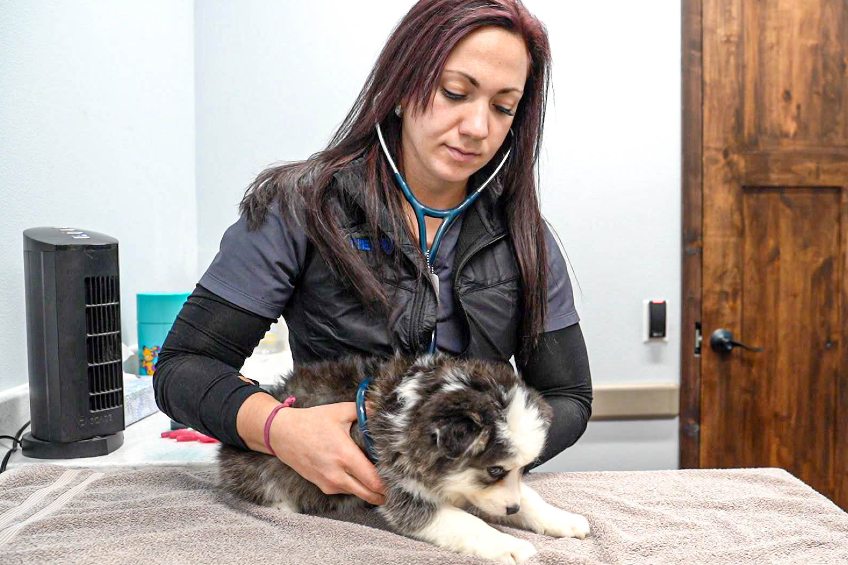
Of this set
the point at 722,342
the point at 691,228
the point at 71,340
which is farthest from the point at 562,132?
the point at 71,340

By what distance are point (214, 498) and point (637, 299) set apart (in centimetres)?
223

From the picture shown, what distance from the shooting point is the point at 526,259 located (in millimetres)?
1484

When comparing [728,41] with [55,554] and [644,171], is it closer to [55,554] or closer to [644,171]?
[644,171]

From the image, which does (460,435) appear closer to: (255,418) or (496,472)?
(496,472)

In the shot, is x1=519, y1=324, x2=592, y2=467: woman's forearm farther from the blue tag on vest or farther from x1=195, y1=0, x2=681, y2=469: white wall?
x1=195, y1=0, x2=681, y2=469: white wall

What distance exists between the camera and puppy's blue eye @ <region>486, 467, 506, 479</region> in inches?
46.8

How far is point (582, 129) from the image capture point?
305 centimetres

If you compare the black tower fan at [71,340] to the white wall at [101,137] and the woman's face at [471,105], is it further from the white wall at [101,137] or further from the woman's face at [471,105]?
the woman's face at [471,105]

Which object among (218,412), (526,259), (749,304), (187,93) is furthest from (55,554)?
(749,304)

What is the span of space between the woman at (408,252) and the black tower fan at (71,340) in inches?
15.2

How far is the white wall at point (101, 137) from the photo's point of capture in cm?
172

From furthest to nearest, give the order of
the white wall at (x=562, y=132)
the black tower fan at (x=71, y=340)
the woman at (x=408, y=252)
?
the white wall at (x=562, y=132)
the black tower fan at (x=71, y=340)
the woman at (x=408, y=252)

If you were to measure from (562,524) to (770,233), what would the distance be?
236 centimetres

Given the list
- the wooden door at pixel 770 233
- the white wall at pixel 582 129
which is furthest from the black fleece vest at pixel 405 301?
the wooden door at pixel 770 233
